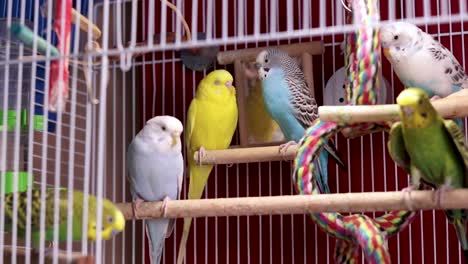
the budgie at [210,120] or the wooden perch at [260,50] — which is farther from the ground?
the wooden perch at [260,50]

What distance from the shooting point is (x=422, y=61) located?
6.05 ft

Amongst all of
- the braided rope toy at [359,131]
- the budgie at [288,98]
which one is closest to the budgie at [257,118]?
the budgie at [288,98]

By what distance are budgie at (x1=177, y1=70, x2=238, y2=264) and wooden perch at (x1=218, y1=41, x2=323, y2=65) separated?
8 cm

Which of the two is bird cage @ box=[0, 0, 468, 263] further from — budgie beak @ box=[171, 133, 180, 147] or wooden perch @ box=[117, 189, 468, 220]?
budgie beak @ box=[171, 133, 180, 147]

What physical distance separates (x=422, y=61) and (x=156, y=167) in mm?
739

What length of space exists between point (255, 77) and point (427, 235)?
2.26 ft

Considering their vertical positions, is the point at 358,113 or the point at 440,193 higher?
the point at 358,113

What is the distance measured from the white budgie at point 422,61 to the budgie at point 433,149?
35cm

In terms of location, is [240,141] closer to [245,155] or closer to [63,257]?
[245,155]

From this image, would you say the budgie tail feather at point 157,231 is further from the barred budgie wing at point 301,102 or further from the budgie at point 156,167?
the barred budgie wing at point 301,102

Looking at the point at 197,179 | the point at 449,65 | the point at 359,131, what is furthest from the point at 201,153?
the point at 449,65

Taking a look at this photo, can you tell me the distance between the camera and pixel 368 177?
7.09ft

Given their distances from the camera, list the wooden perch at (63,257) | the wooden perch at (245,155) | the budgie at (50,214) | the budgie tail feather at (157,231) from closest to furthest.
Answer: the wooden perch at (63,257) → the budgie at (50,214) → the budgie tail feather at (157,231) → the wooden perch at (245,155)

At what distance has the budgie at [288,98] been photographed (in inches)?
79.5
